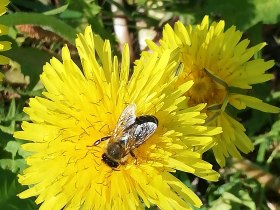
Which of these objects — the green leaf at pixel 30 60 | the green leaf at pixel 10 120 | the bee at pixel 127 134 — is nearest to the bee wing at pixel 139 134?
the bee at pixel 127 134

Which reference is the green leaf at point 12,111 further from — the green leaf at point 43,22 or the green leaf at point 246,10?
the green leaf at point 246,10

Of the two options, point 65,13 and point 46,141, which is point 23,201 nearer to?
point 46,141

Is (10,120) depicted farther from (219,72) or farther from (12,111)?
(219,72)

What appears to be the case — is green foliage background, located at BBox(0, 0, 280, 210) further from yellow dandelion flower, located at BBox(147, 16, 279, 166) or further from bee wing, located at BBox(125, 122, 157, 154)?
bee wing, located at BBox(125, 122, 157, 154)

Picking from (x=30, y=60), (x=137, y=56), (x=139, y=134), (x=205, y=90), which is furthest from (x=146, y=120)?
(x=137, y=56)

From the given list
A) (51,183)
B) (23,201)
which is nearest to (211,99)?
(51,183)

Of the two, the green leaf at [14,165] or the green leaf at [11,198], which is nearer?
the green leaf at [11,198]

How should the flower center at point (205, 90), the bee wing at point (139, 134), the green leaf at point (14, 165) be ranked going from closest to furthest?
1. the bee wing at point (139, 134)
2. the flower center at point (205, 90)
3. the green leaf at point (14, 165)
